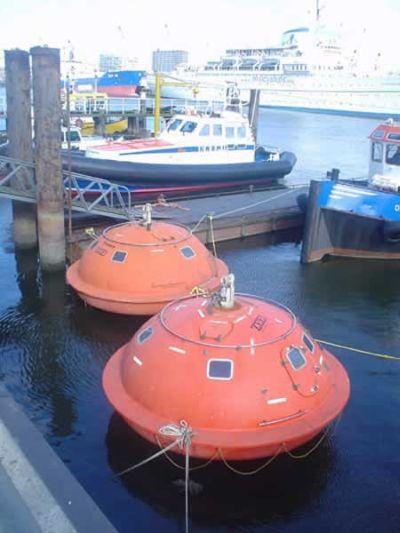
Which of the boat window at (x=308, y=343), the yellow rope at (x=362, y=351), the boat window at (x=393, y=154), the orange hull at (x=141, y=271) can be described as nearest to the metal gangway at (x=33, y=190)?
the orange hull at (x=141, y=271)

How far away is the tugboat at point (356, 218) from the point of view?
52.5 feet

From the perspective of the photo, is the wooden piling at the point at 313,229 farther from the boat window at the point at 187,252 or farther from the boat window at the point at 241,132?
the boat window at the point at 241,132

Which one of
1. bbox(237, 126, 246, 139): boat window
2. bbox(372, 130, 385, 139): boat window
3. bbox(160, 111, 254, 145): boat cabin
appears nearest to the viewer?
bbox(372, 130, 385, 139): boat window

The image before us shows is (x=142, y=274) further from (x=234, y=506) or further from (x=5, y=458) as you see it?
(x=5, y=458)

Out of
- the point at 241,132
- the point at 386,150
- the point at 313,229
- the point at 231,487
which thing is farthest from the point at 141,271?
the point at 241,132

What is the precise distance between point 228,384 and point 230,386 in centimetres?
3

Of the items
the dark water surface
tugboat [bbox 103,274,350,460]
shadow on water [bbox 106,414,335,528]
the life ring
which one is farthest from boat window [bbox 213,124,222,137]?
shadow on water [bbox 106,414,335,528]

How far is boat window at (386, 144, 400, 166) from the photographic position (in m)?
17.6

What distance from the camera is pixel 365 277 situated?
15727 millimetres

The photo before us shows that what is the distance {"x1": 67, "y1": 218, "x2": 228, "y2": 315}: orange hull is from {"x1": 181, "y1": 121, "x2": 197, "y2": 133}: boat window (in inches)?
472

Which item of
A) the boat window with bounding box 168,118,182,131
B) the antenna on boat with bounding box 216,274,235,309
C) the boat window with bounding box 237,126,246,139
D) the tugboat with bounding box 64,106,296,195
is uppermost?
the boat window with bounding box 168,118,182,131

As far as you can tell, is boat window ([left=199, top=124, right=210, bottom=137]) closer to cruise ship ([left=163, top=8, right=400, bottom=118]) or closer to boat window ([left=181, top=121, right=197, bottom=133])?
boat window ([left=181, top=121, right=197, bottom=133])

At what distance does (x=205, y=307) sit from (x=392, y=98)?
81.9 meters

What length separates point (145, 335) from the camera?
746 cm
